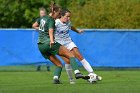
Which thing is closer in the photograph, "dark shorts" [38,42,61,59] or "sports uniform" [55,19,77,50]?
"dark shorts" [38,42,61,59]

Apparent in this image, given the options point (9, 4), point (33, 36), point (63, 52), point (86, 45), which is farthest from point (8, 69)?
point (9, 4)

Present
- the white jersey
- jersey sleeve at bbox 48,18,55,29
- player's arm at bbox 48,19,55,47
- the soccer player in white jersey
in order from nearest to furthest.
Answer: player's arm at bbox 48,19,55,47, jersey sleeve at bbox 48,18,55,29, the soccer player in white jersey, the white jersey

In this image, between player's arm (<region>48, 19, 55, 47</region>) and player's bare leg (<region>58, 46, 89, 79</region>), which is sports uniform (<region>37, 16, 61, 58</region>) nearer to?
player's arm (<region>48, 19, 55, 47</region>)

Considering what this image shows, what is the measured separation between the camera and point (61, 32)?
14859 millimetres

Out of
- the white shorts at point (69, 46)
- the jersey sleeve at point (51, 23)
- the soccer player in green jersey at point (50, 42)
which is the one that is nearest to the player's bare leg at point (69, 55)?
the soccer player in green jersey at point (50, 42)

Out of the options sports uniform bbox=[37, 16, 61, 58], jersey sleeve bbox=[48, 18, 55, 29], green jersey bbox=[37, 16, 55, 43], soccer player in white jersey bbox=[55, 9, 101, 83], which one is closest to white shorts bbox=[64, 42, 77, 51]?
soccer player in white jersey bbox=[55, 9, 101, 83]

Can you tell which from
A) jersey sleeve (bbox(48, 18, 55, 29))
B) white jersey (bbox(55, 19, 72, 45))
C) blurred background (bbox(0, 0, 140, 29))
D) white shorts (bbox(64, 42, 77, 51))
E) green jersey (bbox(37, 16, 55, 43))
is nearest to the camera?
jersey sleeve (bbox(48, 18, 55, 29))

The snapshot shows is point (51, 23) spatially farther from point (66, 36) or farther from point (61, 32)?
point (66, 36)

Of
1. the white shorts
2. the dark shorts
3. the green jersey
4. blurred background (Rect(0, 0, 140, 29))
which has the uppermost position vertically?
the green jersey

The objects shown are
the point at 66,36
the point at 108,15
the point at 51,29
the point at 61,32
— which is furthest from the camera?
the point at 108,15

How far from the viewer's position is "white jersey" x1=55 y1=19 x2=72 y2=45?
14.6 metres

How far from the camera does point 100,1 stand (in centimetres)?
2647

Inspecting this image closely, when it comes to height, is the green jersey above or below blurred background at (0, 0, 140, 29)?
above

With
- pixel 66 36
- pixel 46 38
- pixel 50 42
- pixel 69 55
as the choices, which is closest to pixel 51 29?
pixel 50 42
